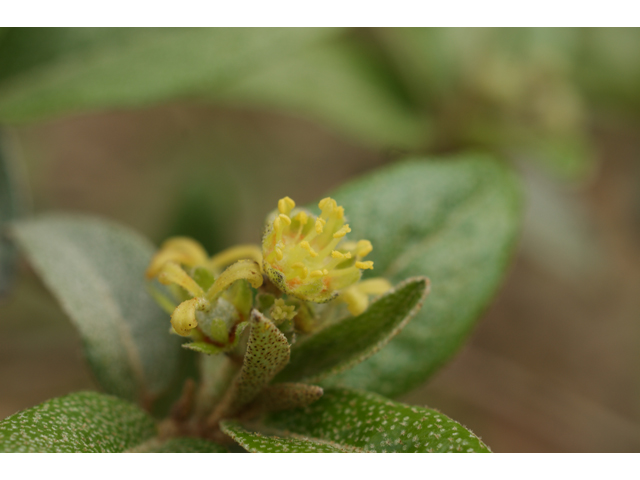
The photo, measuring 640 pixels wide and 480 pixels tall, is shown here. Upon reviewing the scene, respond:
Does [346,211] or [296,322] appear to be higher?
[346,211]

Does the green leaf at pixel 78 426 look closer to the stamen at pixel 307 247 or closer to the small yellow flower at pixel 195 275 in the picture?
the small yellow flower at pixel 195 275

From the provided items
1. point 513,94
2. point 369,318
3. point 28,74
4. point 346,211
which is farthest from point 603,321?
point 28,74

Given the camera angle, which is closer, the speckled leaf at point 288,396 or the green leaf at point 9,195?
the speckled leaf at point 288,396

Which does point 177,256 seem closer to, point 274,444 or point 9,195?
point 274,444

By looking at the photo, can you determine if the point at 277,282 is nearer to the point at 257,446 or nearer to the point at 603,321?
the point at 257,446

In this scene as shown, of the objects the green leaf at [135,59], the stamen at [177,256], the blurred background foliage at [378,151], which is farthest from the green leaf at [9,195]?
the stamen at [177,256]

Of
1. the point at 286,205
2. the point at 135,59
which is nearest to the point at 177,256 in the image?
the point at 286,205
